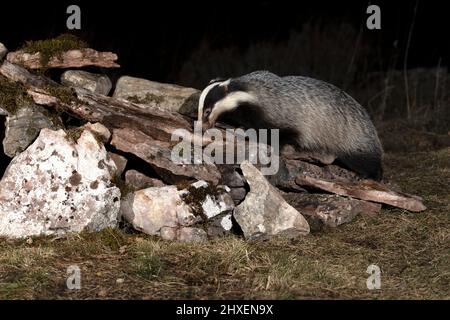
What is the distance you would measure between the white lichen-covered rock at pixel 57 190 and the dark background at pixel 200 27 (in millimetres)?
5137

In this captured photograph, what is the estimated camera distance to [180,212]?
531 centimetres

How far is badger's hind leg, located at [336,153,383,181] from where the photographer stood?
258 inches

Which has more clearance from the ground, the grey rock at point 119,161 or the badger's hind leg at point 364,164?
the grey rock at point 119,161

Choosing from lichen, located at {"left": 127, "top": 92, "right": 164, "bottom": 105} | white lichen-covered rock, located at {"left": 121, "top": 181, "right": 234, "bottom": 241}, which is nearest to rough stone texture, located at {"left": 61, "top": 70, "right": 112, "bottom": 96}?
lichen, located at {"left": 127, "top": 92, "right": 164, "bottom": 105}

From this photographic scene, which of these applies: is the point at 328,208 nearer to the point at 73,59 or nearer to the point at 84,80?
the point at 84,80

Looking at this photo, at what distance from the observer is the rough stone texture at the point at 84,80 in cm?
625

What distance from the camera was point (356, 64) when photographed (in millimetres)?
13023

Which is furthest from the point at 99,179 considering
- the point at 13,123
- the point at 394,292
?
the point at 394,292

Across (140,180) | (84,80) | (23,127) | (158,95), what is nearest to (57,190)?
(23,127)

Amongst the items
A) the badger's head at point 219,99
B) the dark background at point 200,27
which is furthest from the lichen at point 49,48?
the dark background at point 200,27

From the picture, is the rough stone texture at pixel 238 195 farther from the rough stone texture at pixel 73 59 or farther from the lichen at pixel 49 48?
the lichen at pixel 49 48

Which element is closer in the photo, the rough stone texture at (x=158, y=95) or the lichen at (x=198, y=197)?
the lichen at (x=198, y=197)

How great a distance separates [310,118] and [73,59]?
7.08 feet

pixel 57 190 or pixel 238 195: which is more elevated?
pixel 57 190
